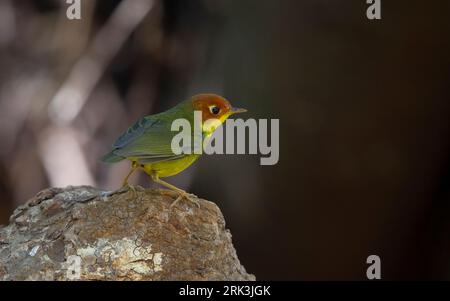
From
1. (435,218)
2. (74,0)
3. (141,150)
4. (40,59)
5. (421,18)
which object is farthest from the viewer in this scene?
(40,59)

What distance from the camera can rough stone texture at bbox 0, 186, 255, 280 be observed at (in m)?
2.80

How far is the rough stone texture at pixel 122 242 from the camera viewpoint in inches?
110

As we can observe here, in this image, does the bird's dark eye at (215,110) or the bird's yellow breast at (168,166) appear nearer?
the bird's yellow breast at (168,166)

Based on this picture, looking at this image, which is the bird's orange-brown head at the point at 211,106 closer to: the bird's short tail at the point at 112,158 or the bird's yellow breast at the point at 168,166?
the bird's yellow breast at the point at 168,166

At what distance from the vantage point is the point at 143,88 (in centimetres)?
624

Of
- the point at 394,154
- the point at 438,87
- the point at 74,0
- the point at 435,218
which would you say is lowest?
the point at 435,218

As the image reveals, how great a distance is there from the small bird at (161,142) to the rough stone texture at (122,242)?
79 mm

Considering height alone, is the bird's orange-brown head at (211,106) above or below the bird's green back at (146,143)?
above

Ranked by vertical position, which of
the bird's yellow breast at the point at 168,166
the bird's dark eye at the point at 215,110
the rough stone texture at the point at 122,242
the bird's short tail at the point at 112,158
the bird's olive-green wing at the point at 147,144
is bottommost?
the rough stone texture at the point at 122,242

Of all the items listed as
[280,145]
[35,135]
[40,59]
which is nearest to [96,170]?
[35,135]

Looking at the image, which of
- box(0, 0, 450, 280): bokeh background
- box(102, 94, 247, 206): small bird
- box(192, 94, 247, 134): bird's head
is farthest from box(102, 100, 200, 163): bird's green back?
box(0, 0, 450, 280): bokeh background

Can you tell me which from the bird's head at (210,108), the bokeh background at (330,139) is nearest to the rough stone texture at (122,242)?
the bird's head at (210,108)

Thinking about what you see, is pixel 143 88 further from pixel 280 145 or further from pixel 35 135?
pixel 280 145

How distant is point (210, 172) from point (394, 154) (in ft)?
4.14
